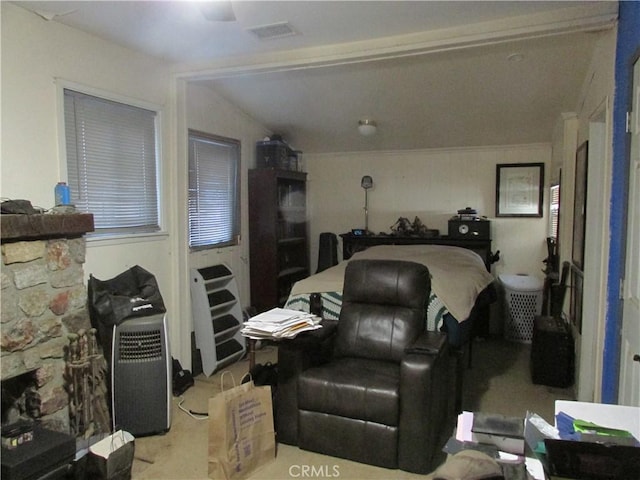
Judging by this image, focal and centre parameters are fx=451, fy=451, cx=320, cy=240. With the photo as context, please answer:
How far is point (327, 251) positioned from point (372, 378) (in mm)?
3107

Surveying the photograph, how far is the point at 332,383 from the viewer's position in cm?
248

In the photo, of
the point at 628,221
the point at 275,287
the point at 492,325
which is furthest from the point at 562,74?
the point at 275,287

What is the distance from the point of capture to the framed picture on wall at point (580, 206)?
3064 millimetres

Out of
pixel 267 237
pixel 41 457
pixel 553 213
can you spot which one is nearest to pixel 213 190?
pixel 267 237

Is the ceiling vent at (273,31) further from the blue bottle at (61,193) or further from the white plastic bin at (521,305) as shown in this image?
the white plastic bin at (521,305)

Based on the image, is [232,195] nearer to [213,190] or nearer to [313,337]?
[213,190]

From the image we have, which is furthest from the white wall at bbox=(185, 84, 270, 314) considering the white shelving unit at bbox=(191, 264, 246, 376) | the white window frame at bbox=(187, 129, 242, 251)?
the white shelving unit at bbox=(191, 264, 246, 376)

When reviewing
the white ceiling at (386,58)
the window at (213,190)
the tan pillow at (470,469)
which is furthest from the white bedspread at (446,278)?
the tan pillow at (470,469)

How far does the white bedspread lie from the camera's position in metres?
2.94

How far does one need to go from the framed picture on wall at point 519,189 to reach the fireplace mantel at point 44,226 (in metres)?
4.08

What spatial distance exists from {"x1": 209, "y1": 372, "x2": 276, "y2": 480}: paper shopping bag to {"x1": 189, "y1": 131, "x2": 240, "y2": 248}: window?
187cm

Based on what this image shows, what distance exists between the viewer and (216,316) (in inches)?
155

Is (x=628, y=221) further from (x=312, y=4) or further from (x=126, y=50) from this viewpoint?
(x=126, y=50)

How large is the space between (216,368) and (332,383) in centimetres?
161
